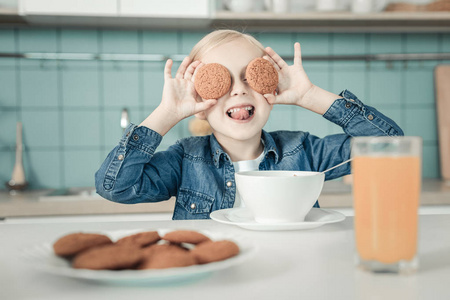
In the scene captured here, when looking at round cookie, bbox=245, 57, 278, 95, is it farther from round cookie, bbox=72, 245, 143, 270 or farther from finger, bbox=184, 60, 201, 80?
round cookie, bbox=72, 245, 143, 270

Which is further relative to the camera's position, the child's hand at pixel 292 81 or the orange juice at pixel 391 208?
the child's hand at pixel 292 81

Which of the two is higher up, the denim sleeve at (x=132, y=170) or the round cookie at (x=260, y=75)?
the round cookie at (x=260, y=75)

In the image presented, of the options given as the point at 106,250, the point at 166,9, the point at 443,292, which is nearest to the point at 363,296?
the point at 443,292

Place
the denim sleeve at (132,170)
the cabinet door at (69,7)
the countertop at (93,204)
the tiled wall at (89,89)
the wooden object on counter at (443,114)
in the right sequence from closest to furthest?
the denim sleeve at (132,170)
the countertop at (93,204)
the cabinet door at (69,7)
the tiled wall at (89,89)
the wooden object on counter at (443,114)

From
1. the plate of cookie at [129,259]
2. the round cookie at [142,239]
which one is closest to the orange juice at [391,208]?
the plate of cookie at [129,259]

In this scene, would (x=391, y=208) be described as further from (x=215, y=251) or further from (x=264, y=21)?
(x=264, y=21)

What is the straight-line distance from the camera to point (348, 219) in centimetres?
80

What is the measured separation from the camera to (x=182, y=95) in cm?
118

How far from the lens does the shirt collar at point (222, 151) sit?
46.9 inches

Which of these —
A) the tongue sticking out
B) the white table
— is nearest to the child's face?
the tongue sticking out

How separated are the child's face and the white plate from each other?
332mm

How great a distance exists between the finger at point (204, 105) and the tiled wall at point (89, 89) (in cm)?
112

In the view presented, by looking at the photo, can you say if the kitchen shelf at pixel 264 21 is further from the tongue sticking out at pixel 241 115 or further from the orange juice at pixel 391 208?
the orange juice at pixel 391 208

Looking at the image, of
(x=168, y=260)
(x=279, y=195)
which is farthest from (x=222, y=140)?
(x=168, y=260)
